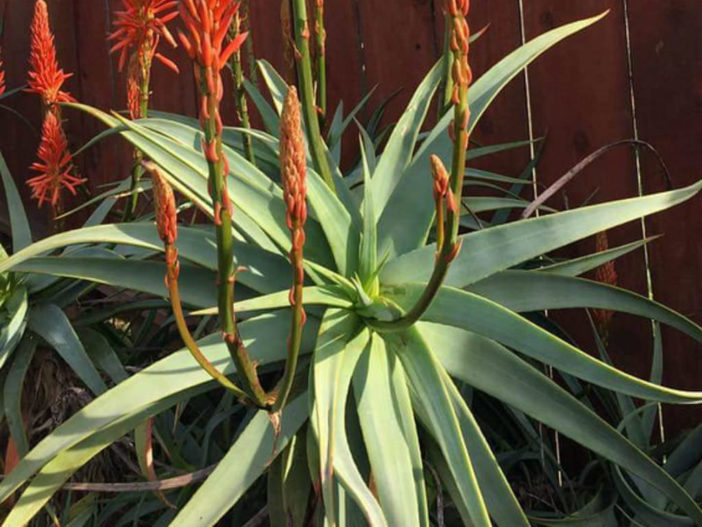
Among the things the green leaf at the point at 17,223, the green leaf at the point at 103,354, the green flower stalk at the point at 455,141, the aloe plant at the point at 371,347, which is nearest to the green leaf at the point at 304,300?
the aloe plant at the point at 371,347

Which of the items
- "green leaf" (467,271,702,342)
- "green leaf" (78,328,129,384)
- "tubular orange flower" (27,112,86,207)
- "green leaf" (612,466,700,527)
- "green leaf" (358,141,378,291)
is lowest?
"green leaf" (612,466,700,527)

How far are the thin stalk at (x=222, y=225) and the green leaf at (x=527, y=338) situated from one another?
282mm

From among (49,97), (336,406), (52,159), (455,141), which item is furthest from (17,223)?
(455,141)

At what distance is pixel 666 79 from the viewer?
1.81 metres

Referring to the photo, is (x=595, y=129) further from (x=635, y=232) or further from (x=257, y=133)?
(x=257, y=133)

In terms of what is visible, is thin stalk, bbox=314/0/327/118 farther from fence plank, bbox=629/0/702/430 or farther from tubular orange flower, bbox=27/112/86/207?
fence plank, bbox=629/0/702/430

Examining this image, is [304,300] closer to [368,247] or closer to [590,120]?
[368,247]

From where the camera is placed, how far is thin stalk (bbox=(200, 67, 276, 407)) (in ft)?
2.89

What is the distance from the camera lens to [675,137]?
1801 millimetres

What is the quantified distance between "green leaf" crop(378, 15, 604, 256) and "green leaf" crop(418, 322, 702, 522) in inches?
6.4

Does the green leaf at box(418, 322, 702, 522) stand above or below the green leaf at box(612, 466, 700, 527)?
above

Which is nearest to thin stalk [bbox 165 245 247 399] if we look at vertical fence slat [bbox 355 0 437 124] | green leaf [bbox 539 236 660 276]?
green leaf [bbox 539 236 660 276]

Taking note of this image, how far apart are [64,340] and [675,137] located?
110 centimetres

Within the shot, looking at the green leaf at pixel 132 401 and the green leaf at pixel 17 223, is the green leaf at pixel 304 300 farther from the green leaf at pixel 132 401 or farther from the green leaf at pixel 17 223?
the green leaf at pixel 17 223
